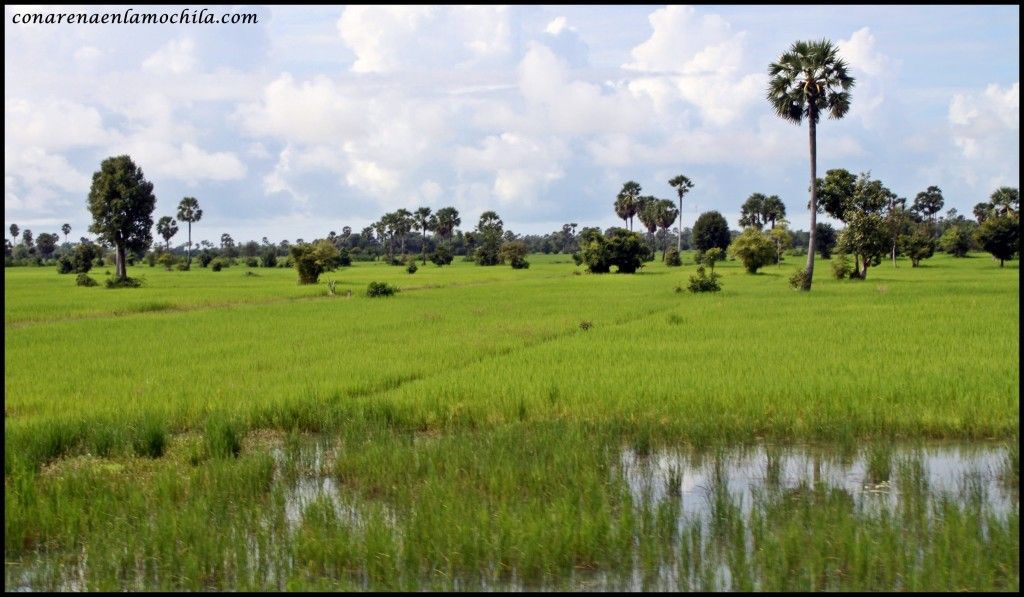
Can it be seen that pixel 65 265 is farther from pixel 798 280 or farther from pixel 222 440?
pixel 222 440

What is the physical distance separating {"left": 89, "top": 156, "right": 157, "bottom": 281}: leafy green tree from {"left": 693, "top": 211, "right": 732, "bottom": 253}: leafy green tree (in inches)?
2528

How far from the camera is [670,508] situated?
23.1 feet

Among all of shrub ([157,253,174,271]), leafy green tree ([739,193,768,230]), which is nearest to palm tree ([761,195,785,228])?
leafy green tree ([739,193,768,230])

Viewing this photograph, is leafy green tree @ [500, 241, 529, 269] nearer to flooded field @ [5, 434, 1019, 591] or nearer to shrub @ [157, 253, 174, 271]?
A: shrub @ [157, 253, 174, 271]

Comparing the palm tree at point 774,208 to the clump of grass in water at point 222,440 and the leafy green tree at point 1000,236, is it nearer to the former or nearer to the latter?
the leafy green tree at point 1000,236

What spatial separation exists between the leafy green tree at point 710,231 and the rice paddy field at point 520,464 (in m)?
83.9

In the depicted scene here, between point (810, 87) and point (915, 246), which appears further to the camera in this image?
point (915, 246)

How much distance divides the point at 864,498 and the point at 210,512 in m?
5.80

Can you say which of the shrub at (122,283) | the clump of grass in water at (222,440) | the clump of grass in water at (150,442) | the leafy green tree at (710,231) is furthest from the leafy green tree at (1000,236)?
the clump of grass in water at (150,442)

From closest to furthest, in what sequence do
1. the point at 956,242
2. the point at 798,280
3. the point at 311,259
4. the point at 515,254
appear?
1. the point at 798,280
2. the point at 311,259
3. the point at 515,254
4. the point at 956,242

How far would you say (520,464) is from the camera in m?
8.52

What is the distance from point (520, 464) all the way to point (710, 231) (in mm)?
96128

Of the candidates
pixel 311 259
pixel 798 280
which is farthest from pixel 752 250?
pixel 311 259

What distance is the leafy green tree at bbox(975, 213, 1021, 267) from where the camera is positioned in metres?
66.4
